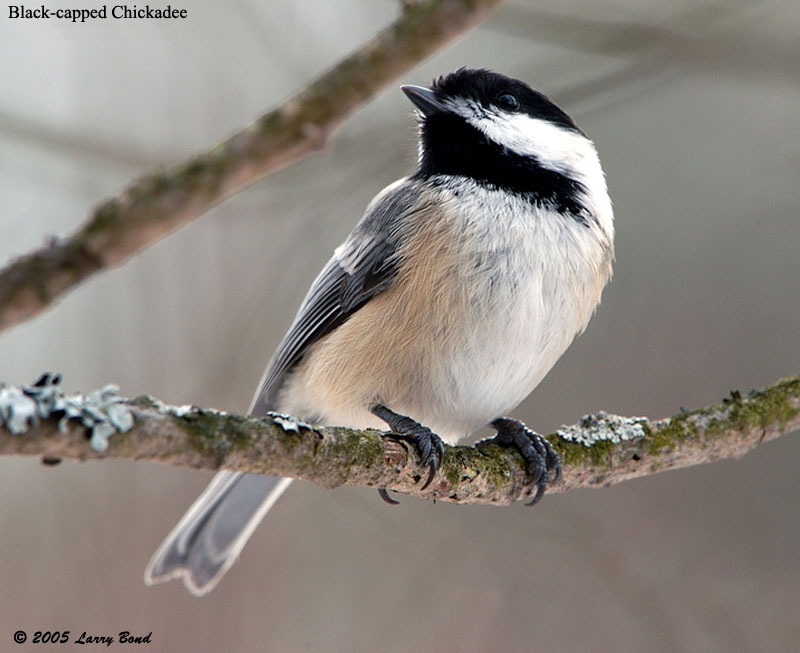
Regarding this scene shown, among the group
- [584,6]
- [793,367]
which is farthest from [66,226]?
[793,367]

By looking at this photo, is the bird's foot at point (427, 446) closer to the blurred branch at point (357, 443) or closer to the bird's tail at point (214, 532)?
the blurred branch at point (357, 443)

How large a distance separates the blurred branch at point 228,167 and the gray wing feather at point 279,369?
1.57ft

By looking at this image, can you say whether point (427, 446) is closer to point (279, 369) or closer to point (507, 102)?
point (279, 369)

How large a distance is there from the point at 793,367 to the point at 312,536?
221 centimetres

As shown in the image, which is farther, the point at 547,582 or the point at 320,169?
the point at 547,582

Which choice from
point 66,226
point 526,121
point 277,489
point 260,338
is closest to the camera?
point 526,121

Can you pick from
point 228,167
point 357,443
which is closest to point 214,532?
point 357,443

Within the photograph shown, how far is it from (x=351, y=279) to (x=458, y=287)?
408 millimetres

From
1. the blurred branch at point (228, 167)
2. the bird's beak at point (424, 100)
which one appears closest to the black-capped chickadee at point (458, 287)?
the bird's beak at point (424, 100)

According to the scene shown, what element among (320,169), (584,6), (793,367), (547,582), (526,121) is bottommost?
(547,582)

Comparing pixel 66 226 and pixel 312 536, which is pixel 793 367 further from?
pixel 66 226

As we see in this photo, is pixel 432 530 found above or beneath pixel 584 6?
beneath

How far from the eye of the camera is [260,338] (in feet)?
10.2

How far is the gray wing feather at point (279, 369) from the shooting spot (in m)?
2.21
